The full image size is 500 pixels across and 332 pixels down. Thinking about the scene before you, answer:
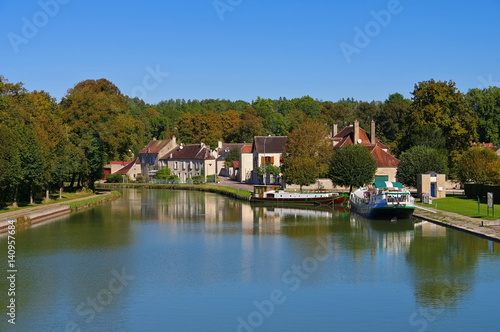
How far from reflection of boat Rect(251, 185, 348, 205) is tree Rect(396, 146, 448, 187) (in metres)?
6.34

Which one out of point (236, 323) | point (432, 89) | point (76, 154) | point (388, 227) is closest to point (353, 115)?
point (432, 89)

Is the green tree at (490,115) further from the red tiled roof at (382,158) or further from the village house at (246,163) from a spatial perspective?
the red tiled roof at (382,158)

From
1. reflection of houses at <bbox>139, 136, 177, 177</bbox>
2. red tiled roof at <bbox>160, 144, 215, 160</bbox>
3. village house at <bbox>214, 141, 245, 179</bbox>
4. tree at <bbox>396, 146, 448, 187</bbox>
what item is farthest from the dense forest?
reflection of houses at <bbox>139, 136, 177, 177</bbox>

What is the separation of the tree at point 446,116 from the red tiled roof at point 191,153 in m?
44.1

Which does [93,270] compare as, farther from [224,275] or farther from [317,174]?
[317,174]

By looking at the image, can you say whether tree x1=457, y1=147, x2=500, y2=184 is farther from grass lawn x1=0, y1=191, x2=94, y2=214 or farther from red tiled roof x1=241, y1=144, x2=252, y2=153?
red tiled roof x1=241, y1=144, x2=252, y2=153

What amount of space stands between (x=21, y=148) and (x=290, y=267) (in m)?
29.1

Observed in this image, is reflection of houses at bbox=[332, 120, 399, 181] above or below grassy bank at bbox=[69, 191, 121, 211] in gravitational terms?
above

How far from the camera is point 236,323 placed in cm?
2023

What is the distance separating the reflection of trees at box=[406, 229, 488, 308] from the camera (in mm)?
23391

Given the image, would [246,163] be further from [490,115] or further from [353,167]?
→ [490,115]

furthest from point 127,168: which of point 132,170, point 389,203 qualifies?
point 389,203

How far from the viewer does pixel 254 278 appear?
2647cm

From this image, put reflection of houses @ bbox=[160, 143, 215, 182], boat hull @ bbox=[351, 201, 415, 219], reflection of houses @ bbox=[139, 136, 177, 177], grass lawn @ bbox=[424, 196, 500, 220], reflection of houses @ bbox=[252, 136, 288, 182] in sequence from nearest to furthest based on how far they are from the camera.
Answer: grass lawn @ bbox=[424, 196, 500, 220] → boat hull @ bbox=[351, 201, 415, 219] → reflection of houses @ bbox=[252, 136, 288, 182] → reflection of houses @ bbox=[160, 143, 215, 182] → reflection of houses @ bbox=[139, 136, 177, 177]
